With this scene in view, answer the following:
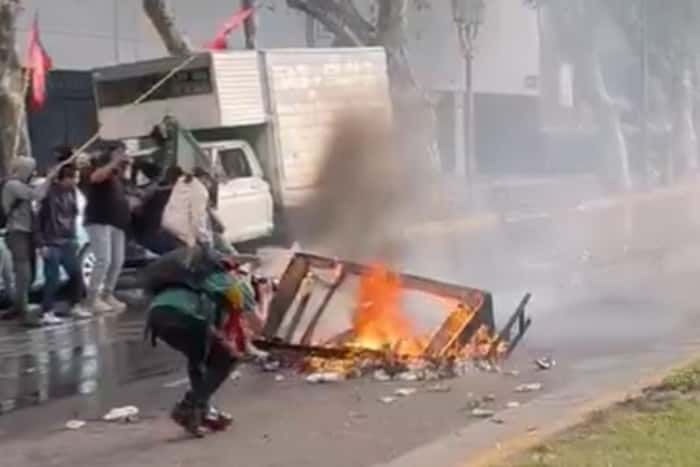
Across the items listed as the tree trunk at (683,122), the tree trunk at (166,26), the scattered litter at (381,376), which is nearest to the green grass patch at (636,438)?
the scattered litter at (381,376)

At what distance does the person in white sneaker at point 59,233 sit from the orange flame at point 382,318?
15.9 ft

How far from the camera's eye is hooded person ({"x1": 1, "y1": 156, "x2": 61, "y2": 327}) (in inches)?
616

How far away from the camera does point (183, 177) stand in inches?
612

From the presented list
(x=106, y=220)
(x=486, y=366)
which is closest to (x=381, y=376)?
(x=486, y=366)

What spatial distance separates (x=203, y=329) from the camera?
9.39 m

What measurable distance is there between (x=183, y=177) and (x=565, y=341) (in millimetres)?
4031

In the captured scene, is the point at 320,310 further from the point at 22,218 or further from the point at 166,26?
the point at 166,26

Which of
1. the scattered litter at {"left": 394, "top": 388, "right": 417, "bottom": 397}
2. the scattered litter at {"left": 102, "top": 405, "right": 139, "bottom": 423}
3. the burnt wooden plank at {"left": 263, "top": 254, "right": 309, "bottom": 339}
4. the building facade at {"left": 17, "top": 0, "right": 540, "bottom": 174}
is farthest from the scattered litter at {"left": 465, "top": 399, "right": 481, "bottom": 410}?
the building facade at {"left": 17, "top": 0, "right": 540, "bottom": 174}

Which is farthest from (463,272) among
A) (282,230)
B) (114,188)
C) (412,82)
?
(412,82)

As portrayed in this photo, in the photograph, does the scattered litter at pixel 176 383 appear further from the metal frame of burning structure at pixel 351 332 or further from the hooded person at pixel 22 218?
the hooded person at pixel 22 218

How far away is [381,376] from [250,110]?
35.0ft

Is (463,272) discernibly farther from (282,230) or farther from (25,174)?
(25,174)

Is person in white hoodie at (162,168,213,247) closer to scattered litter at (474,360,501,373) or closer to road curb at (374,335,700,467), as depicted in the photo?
scattered litter at (474,360,501,373)

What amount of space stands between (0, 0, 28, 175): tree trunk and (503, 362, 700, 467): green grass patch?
12.0m
